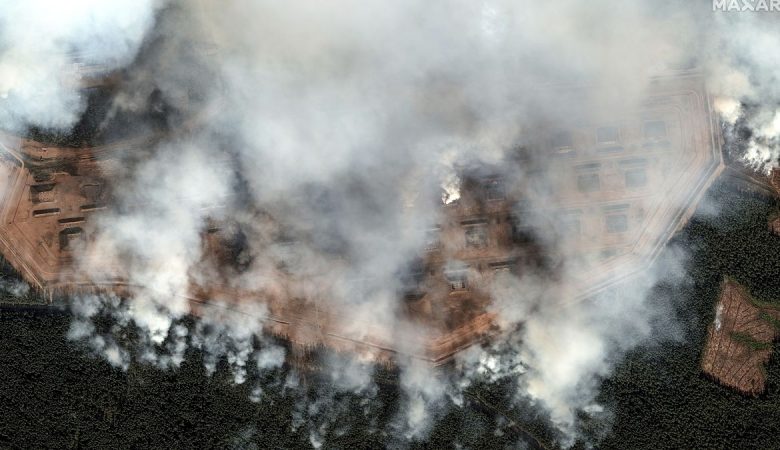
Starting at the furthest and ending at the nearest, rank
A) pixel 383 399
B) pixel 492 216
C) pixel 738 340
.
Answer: pixel 492 216, pixel 738 340, pixel 383 399

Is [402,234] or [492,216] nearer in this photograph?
[402,234]

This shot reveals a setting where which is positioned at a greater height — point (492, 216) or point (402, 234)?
point (492, 216)

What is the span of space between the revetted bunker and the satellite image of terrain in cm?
10

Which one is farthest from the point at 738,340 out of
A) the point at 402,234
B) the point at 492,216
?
the point at 402,234

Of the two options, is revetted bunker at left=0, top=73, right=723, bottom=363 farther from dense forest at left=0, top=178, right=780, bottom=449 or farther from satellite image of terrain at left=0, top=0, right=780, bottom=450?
dense forest at left=0, top=178, right=780, bottom=449

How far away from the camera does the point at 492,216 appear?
2417cm

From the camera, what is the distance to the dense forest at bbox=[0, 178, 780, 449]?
23719 millimetres

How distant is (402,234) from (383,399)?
6.69 metres

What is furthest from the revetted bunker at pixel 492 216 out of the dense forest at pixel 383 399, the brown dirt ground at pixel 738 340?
the brown dirt ground at pixel 738 340

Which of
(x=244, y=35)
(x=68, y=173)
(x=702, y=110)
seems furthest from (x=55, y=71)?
(x=702, y=110)

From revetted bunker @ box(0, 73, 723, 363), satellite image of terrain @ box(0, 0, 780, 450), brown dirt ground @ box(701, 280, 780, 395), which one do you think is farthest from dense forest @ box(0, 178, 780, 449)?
revetted bunker @ box(0, 73, 723, 363)

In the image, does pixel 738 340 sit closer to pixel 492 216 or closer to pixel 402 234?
pixel 492 216

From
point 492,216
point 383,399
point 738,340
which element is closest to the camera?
point 383,399

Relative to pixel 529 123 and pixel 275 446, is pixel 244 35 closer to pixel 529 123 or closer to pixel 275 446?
pixel 529 123
